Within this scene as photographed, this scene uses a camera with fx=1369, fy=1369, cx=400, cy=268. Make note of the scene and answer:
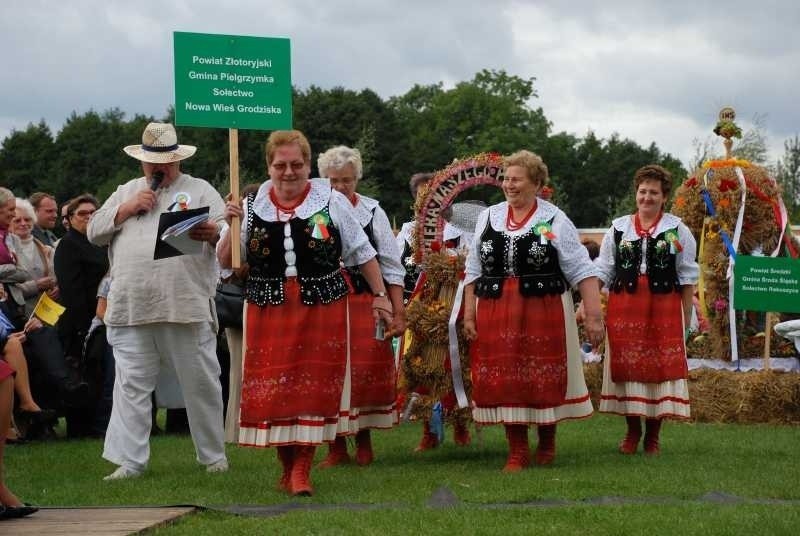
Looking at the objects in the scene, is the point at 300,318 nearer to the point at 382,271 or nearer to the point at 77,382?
the point at 382,271

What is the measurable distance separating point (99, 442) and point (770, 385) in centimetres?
655

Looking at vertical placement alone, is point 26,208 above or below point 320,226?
above

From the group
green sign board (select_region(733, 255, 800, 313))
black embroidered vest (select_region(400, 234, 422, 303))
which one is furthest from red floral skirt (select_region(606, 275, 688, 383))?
green sign board (select_region(733, 255, 800, 313))

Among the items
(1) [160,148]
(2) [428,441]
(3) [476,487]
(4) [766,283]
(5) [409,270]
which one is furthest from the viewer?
(4) [766,283]

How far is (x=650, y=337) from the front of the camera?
35.1 feet

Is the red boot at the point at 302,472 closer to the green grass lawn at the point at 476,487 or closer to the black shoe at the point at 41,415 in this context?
the green grass lawn at the point at 476,487

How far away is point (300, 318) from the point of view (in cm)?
820

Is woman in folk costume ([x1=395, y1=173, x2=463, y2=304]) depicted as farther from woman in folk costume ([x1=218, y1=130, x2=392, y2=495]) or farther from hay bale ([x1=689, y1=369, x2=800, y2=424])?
hay bale ([x1=689, y1=369, x2=800, y2=424])

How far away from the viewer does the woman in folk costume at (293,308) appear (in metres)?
8.22

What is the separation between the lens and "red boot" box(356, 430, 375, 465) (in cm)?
1011

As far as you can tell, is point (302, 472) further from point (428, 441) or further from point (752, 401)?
point (752, 401)

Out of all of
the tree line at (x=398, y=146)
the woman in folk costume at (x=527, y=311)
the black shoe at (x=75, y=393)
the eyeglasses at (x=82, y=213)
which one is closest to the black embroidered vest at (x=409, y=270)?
the woman in folk costume at (x=527, y=311)

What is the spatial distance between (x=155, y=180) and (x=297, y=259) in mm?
1522

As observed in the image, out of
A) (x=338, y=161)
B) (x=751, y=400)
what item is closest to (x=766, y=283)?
(x=751, y=400)
